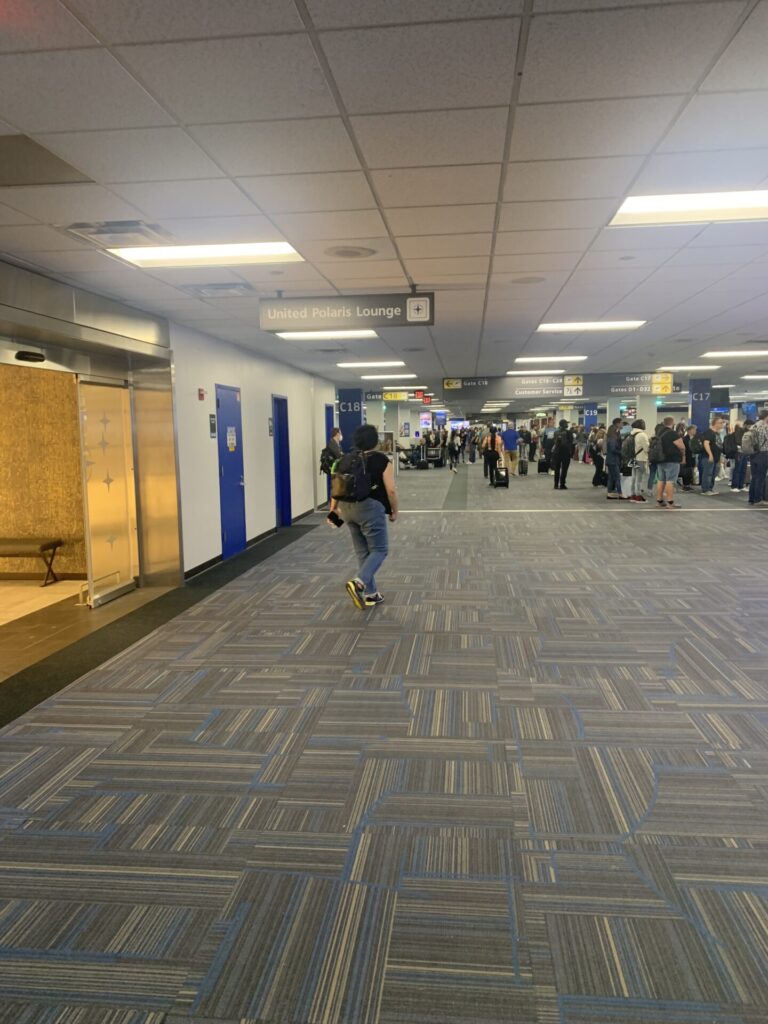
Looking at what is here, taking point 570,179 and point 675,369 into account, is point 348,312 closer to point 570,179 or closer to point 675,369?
point 570,179

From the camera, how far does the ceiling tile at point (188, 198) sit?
355 cm

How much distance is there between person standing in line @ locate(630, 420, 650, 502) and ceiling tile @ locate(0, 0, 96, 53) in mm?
11398

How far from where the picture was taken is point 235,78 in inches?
97.0

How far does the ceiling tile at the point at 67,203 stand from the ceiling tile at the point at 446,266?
7.42 ft

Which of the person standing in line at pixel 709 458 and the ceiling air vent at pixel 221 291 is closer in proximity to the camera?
the ceiling air vent at pixel 221 291

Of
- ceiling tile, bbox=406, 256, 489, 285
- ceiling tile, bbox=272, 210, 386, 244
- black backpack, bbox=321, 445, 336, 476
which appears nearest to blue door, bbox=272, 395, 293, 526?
black backpack, bbox=321, 445, 336, 476

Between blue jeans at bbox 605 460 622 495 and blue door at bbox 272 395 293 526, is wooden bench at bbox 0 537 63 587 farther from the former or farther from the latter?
blue jeans at bbox 605 460 622 495

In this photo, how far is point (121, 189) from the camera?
3574 mm

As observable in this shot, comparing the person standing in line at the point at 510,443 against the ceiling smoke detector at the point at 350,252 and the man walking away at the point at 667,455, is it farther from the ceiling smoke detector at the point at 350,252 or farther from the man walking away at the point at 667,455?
the ceiling smoke detector at the point at 350,252

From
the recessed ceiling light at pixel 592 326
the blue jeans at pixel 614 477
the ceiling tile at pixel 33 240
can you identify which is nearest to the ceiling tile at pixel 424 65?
the ceiling tile at pixel 33 240

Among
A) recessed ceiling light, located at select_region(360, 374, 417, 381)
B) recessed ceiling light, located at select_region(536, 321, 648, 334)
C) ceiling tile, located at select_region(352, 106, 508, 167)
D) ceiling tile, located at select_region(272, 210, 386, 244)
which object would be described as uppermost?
recessed ceiling light, located at select_region(536, 321, 648, 334)

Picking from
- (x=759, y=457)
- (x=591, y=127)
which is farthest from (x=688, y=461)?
(x=591, y=127)

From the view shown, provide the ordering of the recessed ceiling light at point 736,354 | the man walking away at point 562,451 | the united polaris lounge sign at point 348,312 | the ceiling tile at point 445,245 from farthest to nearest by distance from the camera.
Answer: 1. the man walking away at point 562,451
2. the recessed ceiling light at point 736,354
3. the united polaris lounge sign at point 348,312
4. the ceiling tile at point 445,245

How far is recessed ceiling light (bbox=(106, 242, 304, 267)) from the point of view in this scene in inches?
188
